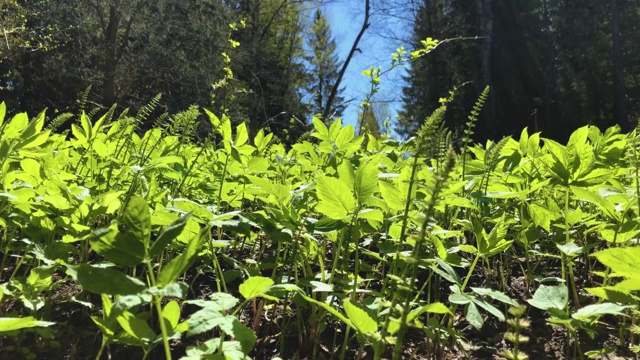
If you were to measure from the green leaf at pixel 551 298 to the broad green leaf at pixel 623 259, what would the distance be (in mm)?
242

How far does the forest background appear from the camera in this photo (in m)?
16.9

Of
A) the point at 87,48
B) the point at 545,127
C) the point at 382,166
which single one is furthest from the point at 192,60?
the point at 382,166

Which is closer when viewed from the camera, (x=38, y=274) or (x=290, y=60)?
(x=38, y=274)

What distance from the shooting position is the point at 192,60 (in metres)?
19.1

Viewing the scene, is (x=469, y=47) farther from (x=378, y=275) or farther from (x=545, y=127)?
(x=378, y=275)

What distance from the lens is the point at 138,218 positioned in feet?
2.02

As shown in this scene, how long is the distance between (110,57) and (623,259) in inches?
717

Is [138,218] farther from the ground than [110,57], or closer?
closer

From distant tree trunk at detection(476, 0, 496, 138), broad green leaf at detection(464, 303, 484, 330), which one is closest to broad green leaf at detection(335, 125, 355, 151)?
broad green leaf at detection(464, 303, 484, 330)

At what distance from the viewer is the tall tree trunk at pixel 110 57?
16094 mm

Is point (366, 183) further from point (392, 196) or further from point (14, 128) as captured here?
point (14, 128)

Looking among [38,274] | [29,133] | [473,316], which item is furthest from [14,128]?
[473,316]

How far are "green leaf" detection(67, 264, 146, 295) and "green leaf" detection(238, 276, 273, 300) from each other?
193 millimetres

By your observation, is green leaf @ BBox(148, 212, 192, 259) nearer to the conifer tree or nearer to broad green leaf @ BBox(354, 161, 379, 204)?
broad green leaf @ BBox(354, 161, 379, 204)
